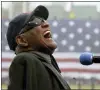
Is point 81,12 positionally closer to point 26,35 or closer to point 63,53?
point 63,53

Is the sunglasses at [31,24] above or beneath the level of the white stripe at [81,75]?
above

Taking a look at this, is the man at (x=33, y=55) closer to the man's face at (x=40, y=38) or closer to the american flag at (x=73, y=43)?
the man's face at (x=40, y=38)

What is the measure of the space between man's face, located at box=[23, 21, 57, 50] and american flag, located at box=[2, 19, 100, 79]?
1401 mm

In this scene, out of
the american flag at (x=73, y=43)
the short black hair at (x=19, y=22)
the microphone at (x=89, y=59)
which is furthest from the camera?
the american flag at (x=73, y=43)

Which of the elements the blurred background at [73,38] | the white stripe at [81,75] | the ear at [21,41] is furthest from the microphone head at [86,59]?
the white stripe at [81,75]

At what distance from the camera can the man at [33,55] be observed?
23.7 inches

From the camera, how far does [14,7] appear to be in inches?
68.6

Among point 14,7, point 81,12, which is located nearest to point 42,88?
point 14,7

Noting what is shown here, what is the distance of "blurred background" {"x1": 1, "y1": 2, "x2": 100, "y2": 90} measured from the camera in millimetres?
1826

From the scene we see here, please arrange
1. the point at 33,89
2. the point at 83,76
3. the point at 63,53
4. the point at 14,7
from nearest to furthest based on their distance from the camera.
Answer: the point at 33,89, the point at 14,7, the point at 83,76, the point at 63,53

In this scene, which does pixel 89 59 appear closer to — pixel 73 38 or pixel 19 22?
pixel 19 22

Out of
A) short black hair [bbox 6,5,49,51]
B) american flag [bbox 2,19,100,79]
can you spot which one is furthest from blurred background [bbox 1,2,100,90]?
short black hair [bbox 6,5,49,51]

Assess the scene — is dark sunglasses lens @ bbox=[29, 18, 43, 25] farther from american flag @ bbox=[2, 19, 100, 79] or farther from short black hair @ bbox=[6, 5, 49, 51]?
american flag @ bbox=[2, 19, 100, 79]

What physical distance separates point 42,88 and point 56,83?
0.11 ft
